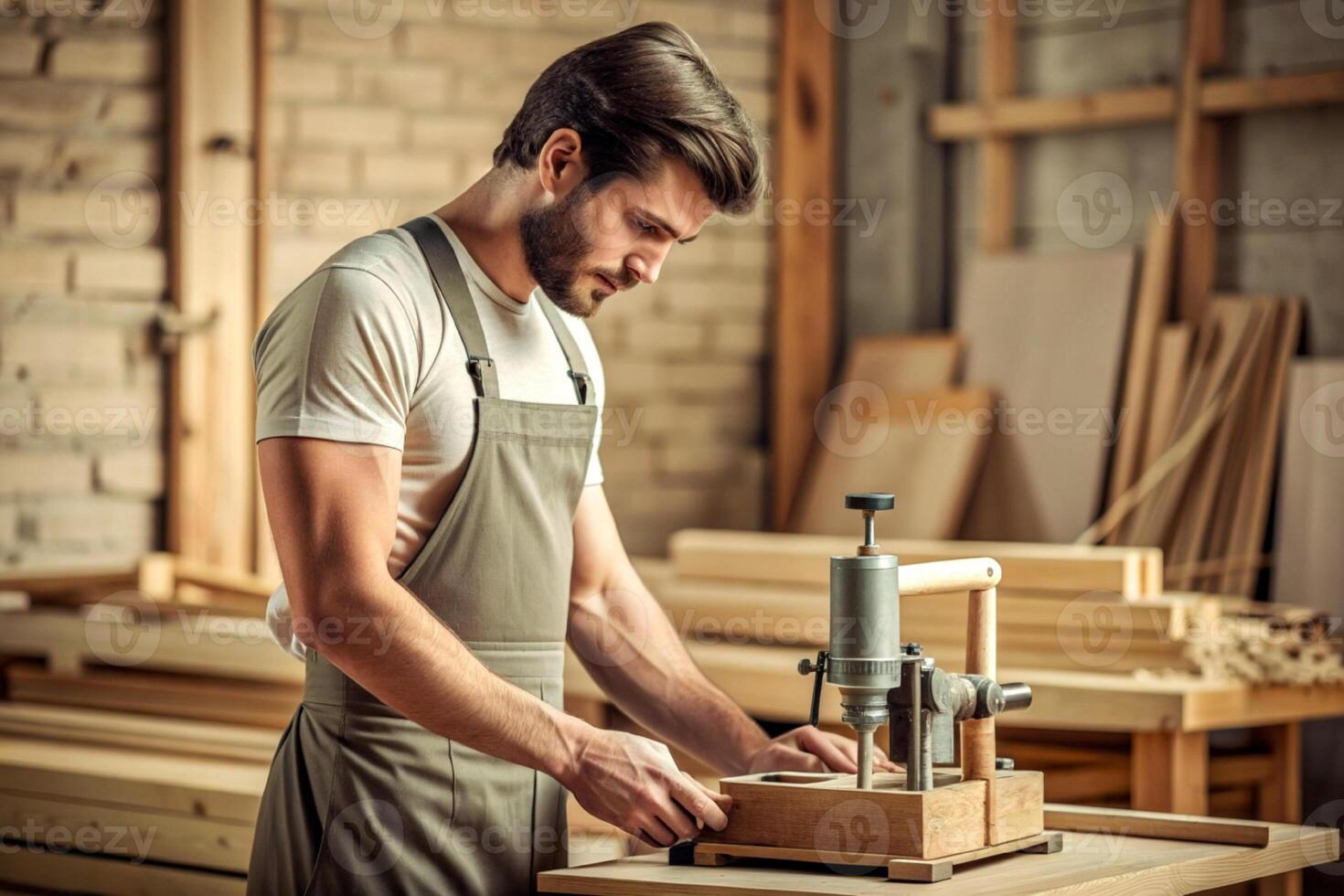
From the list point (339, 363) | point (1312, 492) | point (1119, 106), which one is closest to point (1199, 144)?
point (1119, 106)

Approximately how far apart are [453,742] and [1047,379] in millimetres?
3470

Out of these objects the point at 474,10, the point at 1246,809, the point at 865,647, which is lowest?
the point at 1246,809

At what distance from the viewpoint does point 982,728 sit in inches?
90.7

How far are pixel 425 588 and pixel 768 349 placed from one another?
3.87 m

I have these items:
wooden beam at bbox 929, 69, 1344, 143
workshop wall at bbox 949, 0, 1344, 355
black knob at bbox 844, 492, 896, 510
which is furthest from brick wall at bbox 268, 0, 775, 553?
black knob at bbox 844, 492, 896, 510

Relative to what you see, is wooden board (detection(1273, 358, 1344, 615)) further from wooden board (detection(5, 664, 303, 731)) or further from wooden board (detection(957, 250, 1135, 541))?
wooden board (detection(5, 664, 303, 731))

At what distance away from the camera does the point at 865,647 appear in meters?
2.14

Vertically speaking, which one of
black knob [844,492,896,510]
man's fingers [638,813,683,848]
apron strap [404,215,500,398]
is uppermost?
apron strap [404,215,500,398]

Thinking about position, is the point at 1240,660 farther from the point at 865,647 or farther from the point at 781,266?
the point at 781,266

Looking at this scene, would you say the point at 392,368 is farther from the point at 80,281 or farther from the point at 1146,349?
the point at 1146,349

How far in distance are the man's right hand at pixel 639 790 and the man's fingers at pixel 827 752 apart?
0.29m

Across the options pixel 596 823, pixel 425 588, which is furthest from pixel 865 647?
pixel 596 823

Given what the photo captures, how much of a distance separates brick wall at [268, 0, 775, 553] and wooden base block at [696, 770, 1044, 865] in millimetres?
3291

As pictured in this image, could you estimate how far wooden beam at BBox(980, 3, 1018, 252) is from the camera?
5.66 meters
